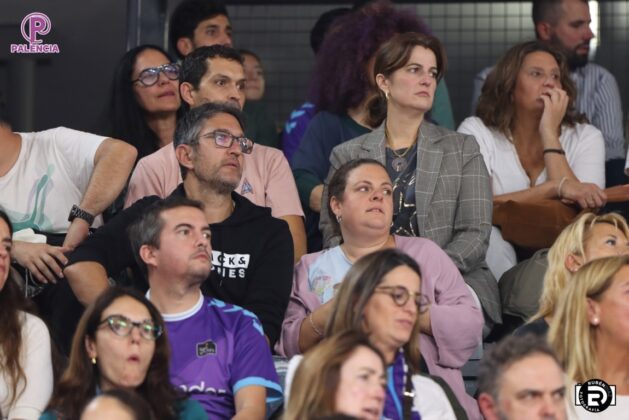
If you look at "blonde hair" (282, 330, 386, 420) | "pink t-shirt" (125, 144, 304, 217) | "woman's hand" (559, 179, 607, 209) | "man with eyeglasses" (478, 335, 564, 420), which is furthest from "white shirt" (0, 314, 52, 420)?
"woman's hand" (559, 179, 607, 209)

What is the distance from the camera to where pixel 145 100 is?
784 cm

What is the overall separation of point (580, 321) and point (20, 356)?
2.03 metres

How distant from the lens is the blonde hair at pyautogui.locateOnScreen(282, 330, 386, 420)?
4.85 metres

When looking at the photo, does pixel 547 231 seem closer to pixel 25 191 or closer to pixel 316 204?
pixel 316 204

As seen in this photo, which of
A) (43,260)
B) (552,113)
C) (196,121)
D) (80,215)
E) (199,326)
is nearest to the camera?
(199,326)

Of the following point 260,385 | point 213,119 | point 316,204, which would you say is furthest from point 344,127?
point 260,385

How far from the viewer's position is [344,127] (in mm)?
7832

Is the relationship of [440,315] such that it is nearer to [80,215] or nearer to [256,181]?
[256,181]

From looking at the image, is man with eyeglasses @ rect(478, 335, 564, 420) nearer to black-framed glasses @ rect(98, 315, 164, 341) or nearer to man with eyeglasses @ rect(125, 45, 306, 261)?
black-framed glasses @ rect(98, 315, 164, 341)

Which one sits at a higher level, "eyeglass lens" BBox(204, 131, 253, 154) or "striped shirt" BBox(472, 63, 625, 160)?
"striped shirt" BBox(472, 63, 625, 160)

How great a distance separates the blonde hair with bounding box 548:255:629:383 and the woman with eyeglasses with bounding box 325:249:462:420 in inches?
20.0

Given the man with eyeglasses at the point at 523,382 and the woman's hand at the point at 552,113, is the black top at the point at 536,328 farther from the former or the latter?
the woman's hand at the point at 552,113
